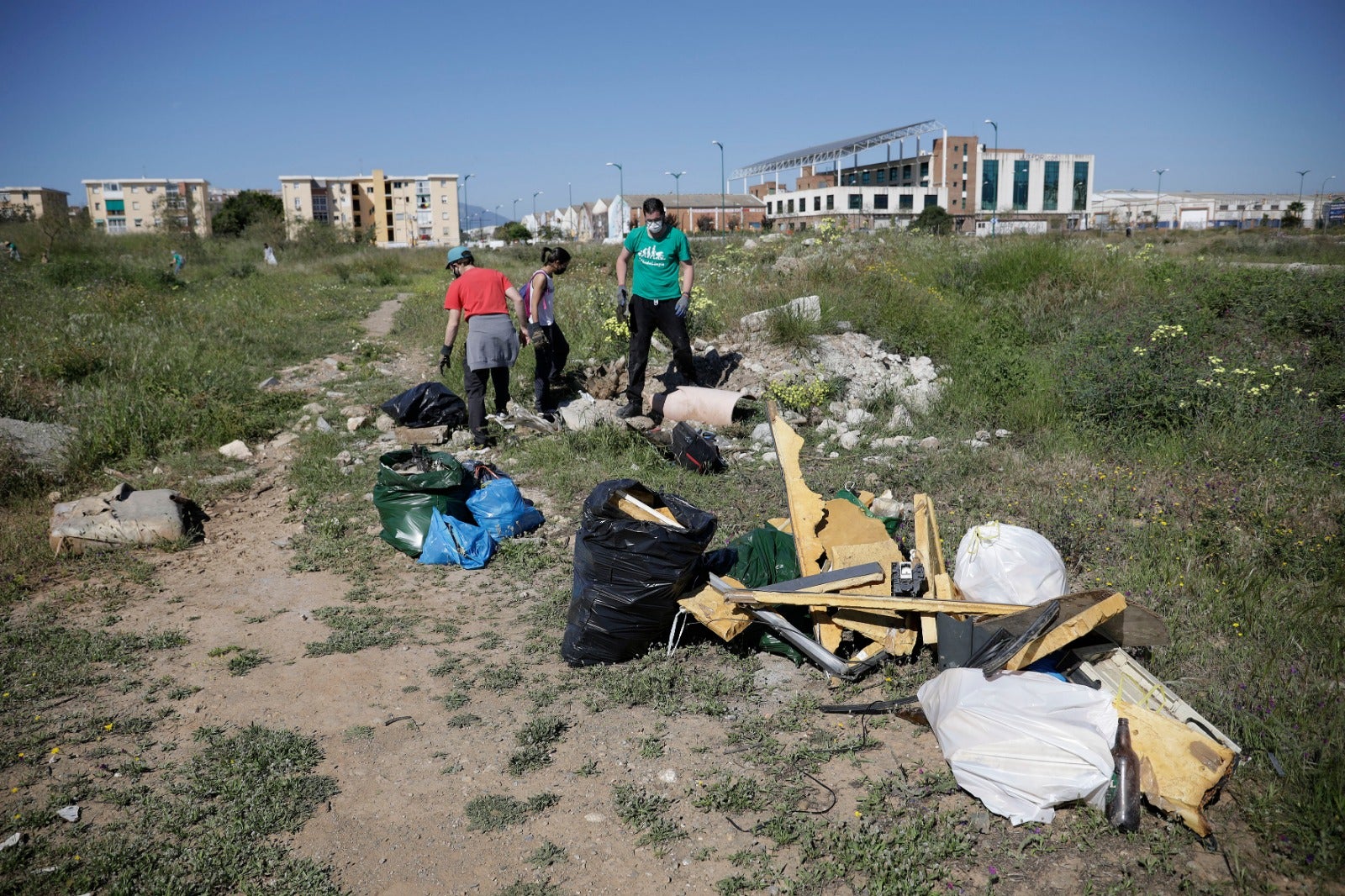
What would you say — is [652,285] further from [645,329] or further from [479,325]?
[479,325]

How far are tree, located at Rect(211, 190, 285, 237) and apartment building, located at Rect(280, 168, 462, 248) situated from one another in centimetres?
1874

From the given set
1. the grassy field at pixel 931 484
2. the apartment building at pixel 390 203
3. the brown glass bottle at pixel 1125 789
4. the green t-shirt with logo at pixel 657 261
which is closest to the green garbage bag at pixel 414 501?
the grassy field at pixel 931 484

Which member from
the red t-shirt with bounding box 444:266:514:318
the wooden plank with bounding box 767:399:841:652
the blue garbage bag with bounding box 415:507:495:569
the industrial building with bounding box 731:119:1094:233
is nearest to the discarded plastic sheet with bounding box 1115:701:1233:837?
the wooden plank with bounding box 767:399:841:652

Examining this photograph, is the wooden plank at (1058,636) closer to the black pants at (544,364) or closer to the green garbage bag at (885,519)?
the green garbage bag at (885,519)

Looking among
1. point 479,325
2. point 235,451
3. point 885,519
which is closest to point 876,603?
point 885,519

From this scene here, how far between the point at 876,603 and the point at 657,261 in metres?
4.42

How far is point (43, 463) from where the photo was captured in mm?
6070

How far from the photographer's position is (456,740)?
3.04 metres

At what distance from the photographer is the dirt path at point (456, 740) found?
2.39 m

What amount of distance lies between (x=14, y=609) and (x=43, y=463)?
2399 mm

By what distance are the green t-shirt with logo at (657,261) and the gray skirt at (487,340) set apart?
1.13 m

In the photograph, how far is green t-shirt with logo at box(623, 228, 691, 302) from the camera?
6.88 meters

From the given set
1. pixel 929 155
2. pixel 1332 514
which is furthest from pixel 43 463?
pixel 929 155

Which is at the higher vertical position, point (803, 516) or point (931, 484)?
point (803, 516)
